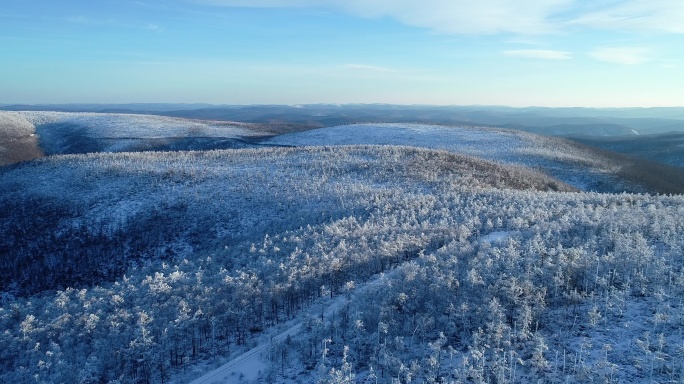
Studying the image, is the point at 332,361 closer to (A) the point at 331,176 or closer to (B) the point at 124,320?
(B) the point at 124,320

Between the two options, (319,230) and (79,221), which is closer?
(319,230)

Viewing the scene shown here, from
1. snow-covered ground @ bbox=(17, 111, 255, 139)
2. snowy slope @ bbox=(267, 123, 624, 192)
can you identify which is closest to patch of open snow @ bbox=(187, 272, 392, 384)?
Result: snowy slope @ bbox=(267, 123, 624, 192)

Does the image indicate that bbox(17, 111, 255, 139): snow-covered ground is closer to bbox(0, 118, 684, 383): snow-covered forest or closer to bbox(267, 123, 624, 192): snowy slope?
bbox(267, 123, 624, 192): snowy slope

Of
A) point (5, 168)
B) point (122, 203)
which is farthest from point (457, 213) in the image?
point (5, 168)

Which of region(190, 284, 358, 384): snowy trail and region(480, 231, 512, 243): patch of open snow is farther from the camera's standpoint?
region(480, 231, 512, 243): patch of open snow

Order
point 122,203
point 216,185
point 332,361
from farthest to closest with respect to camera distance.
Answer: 1. point 216,185
2. point 122,203
3. point 332,361

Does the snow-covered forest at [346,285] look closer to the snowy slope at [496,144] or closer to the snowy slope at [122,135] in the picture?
the snowy slope at [496,144]
